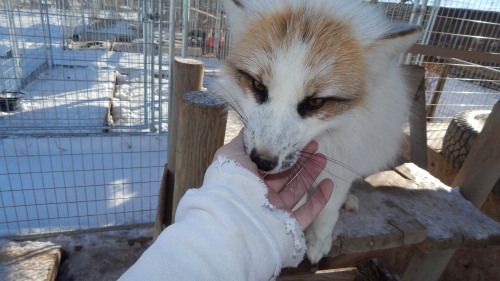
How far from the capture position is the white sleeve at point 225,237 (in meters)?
0.72

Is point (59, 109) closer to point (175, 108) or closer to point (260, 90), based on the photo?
point (175, 108)

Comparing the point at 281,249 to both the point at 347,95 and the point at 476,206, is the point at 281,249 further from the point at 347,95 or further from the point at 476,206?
the point at 476,206

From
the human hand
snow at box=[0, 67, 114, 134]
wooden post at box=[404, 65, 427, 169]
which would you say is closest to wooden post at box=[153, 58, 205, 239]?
the human hand

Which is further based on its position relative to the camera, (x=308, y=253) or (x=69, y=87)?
(x=69, y=87)

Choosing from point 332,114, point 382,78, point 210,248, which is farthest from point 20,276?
point 382,78

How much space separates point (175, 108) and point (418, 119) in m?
1.72

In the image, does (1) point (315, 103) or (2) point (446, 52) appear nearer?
(1) point (315, 103)

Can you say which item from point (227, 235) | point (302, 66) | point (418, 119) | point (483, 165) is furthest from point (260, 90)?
point (418, 119)

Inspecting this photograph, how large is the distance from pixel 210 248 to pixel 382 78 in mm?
931

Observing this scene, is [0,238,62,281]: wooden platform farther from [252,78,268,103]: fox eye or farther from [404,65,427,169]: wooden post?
[404,65,427,169]: wooden post

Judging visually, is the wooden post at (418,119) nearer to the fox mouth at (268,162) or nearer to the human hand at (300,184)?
the human hand at (300,184)

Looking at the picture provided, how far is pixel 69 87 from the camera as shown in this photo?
199 inches

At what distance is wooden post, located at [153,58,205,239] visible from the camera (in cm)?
159

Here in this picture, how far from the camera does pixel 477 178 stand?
1.94 meters
